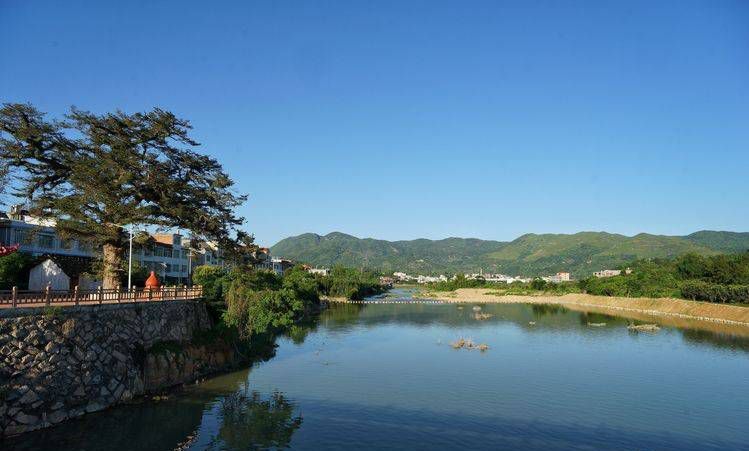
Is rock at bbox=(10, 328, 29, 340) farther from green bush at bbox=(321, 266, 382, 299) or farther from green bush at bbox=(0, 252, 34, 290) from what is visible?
green bush at bbox=(321, 266, 382, 299)

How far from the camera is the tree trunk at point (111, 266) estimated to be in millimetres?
29375

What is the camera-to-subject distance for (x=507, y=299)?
130 meters

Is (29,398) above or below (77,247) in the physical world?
below

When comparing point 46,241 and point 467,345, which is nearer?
point 46,241

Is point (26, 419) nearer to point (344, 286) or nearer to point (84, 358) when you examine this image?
point (84, 358)

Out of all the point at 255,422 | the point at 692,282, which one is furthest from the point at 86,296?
the point at 692,282

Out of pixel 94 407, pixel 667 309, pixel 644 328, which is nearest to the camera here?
pixel 94 407

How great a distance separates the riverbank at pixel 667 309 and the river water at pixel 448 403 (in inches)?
988

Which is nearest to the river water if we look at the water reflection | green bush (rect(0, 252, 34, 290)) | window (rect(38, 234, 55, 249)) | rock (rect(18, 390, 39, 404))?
the water reflection

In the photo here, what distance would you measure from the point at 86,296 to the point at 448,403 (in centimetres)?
1832

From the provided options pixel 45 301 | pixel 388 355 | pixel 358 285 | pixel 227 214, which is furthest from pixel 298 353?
pixel 358 285

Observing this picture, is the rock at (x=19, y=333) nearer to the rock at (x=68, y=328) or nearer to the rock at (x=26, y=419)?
the rock at (x=68, y=328)

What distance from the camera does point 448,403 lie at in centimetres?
2730

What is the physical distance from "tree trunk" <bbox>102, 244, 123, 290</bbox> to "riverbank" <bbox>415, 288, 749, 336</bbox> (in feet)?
209
